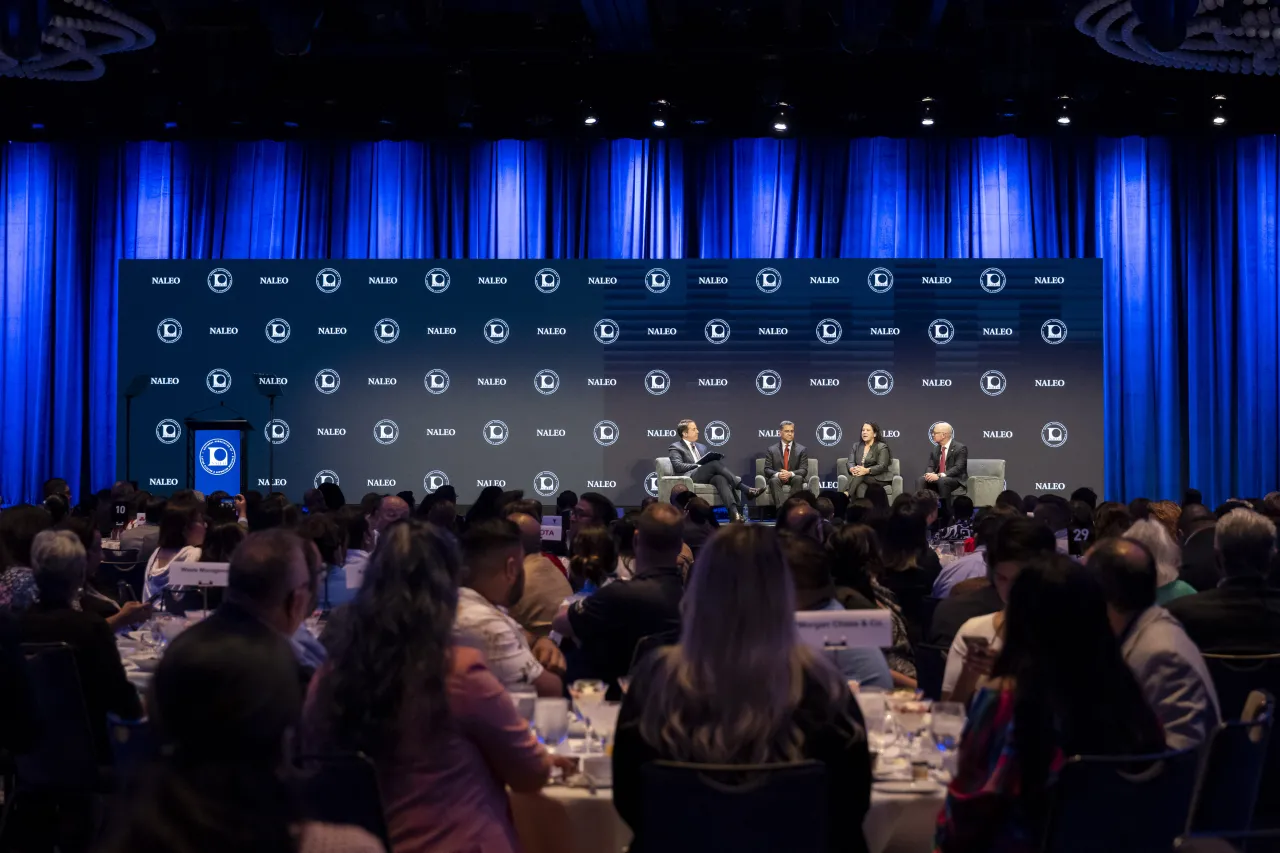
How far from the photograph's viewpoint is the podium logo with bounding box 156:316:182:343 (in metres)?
15.0

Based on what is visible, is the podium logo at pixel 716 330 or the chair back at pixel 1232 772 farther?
the podium logo at pixel 716 330

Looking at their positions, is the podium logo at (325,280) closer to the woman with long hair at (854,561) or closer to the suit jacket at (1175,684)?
the woman with long hair at (854,561)

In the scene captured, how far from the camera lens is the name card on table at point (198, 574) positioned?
4688mm

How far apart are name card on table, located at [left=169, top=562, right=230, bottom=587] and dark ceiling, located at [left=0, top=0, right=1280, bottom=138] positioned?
31.4 ft

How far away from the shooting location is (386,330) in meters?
15.1

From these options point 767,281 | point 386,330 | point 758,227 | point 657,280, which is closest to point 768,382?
point 767,281

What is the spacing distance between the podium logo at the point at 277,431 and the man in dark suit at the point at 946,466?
6782 millimetres

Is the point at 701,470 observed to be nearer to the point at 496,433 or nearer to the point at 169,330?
the point at 496,433

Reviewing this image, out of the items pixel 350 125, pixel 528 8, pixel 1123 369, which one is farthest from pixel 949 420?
pixel 350 125

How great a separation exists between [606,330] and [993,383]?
4.23 m

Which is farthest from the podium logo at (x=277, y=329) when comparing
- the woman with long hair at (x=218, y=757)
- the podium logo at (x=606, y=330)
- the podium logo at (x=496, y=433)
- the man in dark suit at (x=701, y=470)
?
the woman with long hair at (x=218, y=757)

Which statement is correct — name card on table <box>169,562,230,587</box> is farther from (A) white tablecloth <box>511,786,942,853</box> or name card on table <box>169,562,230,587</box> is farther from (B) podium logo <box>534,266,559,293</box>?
(B) podium logo <box>534,266,559,293</box>

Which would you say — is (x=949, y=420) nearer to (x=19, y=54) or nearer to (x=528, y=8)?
(x=528, y=8)

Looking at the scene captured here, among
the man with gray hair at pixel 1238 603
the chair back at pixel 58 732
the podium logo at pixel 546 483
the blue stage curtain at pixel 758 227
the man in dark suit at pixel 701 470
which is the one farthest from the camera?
the blue stage curtain at pixel 758 227
